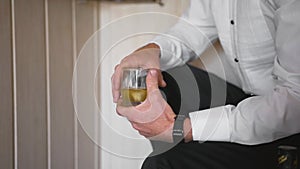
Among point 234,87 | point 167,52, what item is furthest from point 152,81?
point 234,87

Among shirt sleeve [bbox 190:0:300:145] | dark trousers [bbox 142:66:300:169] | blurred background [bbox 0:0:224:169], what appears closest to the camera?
shirt sleeve [bbox 190:0:300:145]

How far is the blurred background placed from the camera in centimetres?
101

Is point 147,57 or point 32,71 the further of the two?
point 32,71

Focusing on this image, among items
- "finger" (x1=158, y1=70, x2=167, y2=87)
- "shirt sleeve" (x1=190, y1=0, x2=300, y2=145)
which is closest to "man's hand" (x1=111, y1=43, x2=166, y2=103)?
"finger" (x1=158, y1=70, x2=167, y2=87)

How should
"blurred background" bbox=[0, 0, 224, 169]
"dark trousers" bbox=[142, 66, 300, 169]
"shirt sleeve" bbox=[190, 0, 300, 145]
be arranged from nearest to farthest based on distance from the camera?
"shirt sleeve" bbox=[190, 0, 300, 145] < "dark trousers" bbox=[142, 66, 300, 169] < "blurred background" bbox=[0, 0, 224, 169]

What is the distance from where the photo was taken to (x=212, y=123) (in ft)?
2.70

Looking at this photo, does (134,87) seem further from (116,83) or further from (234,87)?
(234,87)

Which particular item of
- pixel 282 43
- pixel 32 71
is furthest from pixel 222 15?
pixel 32 71

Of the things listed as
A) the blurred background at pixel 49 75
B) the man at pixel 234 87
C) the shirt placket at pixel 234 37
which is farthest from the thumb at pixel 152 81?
the shirt placket at pixel 234 37

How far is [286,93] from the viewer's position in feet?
2.48

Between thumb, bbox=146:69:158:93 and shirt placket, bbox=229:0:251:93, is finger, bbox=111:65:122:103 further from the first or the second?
shirt placket, bbox=229:0:251:93

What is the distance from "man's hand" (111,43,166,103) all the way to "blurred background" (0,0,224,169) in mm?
24

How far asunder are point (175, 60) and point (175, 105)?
0.16 m

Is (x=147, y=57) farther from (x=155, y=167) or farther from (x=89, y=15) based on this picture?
(x=89, y=15)
